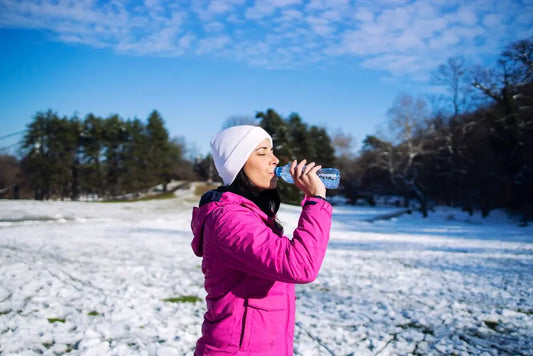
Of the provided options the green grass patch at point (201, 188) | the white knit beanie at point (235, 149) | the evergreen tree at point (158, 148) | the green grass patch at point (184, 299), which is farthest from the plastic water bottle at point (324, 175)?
the evergreen tree at point (158, 148)

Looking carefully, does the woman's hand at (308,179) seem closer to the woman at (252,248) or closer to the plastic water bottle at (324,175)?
the woman at (252,248)

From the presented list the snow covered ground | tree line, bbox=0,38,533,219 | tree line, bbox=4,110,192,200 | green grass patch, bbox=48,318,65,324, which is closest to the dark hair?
the snow covered ground

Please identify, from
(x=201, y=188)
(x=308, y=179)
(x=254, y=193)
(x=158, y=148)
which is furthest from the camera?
(x=158, y=148)

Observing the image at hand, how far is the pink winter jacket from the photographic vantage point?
140 centimetres

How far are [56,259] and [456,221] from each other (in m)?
26.2

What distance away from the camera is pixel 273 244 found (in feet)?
4.61

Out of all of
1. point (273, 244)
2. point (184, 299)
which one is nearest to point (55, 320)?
point (184, 299)

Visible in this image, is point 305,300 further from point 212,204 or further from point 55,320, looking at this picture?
point 212,204

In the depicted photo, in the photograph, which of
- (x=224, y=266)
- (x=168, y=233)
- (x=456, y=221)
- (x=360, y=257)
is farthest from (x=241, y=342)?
(x=456, y=221)

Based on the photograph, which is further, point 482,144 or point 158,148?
point 158,148

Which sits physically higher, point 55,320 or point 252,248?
point 252,248

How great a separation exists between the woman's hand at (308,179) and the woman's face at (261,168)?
0.23m

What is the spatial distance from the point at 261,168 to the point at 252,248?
19.5 inches

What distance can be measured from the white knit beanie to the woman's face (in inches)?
1.4
